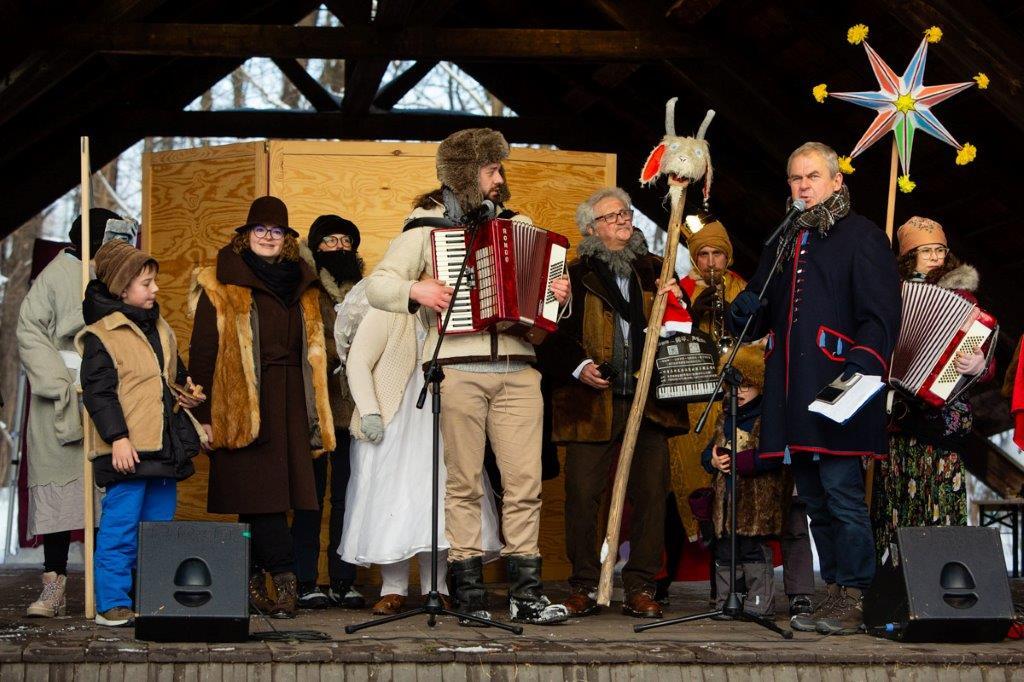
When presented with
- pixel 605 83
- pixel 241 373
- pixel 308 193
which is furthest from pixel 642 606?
pixel 605 83

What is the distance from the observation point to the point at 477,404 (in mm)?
5266

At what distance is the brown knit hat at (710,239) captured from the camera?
616 centimetres

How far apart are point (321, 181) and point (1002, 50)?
3.27 meters

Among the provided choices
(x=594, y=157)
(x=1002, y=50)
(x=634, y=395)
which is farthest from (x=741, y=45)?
(x=634, y=395)

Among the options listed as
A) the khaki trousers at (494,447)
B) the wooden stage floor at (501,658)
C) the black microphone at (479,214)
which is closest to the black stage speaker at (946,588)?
the wooden stage floor at (501,658)

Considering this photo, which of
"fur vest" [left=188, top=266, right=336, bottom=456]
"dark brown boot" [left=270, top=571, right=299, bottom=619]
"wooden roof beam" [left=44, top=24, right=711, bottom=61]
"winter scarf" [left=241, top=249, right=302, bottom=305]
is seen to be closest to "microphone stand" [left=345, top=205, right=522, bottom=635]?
"dark brown boot" [left=270, top=571, right=299, bottom=619]

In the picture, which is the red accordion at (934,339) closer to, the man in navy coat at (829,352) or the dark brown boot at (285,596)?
the man in navy coat at (829,352)

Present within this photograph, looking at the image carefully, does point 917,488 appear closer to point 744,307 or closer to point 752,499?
point 752,499

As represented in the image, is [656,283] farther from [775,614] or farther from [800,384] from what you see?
[775,614]

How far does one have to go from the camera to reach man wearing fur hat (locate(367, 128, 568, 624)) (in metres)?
5.22

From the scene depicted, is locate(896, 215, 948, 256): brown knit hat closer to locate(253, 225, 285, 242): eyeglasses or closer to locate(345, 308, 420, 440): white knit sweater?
locate(345, 308, 420, 440): white knit sweater

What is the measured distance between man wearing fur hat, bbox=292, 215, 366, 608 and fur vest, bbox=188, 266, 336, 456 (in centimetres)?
28

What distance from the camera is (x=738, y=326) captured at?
520 cm

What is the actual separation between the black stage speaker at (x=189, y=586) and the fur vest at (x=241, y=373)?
843 millimetres
